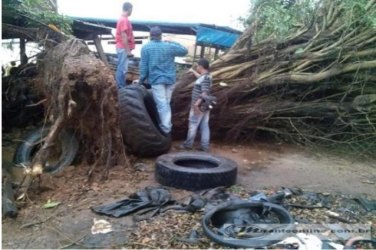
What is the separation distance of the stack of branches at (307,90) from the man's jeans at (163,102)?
81 centimetres

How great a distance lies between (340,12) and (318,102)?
5.61ft

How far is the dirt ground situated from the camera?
3611mm

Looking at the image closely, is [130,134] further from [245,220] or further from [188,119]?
[245,220]

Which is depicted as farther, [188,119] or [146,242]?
[188,119]

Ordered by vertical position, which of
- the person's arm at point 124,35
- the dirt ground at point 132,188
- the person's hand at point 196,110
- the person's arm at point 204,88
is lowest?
the dirt ground at point 132,188

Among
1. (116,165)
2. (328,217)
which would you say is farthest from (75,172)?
(328,217)

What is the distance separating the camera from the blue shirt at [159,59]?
6.25 m

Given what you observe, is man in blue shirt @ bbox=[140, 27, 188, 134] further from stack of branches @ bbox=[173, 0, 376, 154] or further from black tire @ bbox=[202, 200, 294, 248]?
black tire @ bbox=[202, 200, 294, 248]

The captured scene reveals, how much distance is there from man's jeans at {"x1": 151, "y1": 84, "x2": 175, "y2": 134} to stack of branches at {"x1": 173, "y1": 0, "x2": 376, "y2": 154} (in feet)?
2.67

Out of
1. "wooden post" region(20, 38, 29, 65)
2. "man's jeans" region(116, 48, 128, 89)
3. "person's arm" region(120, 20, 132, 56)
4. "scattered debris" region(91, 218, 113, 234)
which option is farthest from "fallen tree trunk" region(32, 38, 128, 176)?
"person's arm" region(120, 20, 132, 56)

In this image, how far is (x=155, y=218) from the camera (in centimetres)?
395

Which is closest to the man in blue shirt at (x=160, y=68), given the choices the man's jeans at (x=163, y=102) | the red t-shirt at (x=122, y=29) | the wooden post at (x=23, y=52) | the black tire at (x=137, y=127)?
the man's jeans at (x=163, y=102)

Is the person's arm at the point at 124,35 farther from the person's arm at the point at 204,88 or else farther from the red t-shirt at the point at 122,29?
the person's arm at the point at 204,88

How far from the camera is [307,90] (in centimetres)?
762
